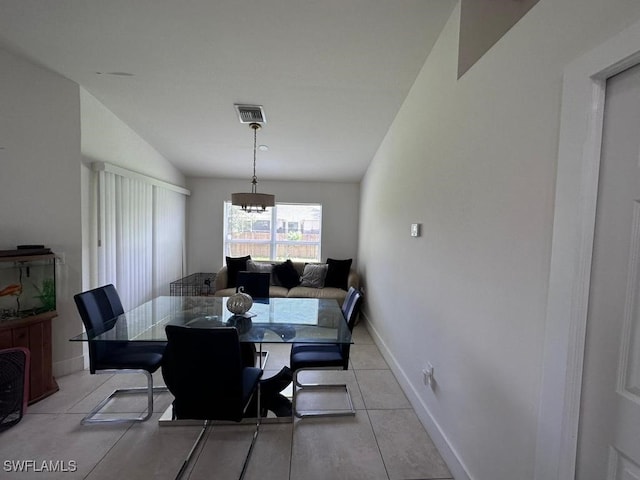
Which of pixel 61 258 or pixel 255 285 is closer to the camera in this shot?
pixel 61 258

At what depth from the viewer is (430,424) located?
1947mm

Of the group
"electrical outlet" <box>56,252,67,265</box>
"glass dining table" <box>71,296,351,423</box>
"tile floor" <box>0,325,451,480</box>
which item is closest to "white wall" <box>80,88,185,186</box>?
"electrical outlet" <box>56,252,67,265</box>

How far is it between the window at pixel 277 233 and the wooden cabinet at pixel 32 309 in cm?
299

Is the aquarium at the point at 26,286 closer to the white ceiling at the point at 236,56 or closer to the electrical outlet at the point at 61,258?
the electrical outlet at the point at 61,258

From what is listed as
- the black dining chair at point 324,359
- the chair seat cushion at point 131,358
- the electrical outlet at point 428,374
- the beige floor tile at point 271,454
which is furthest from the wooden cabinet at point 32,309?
the electrical outlet at point 428,374

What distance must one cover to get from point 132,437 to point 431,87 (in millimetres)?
3175

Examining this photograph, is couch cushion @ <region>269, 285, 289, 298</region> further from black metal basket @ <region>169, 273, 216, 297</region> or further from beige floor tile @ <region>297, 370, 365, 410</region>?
beige floor tile @ <region>297, 370, 365, 410</region>

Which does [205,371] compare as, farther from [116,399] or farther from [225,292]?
[225,292]

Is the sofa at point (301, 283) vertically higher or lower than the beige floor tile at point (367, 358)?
higher

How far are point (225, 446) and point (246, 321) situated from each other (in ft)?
Result: 2.67

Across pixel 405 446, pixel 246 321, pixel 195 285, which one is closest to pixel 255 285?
pixel 246 321

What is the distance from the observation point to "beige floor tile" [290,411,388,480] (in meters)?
1.66

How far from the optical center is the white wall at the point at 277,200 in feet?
17.2

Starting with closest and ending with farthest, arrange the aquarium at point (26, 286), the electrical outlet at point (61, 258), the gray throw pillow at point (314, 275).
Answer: the aquarium at point (26, 286), the electrical outlet at point (61, 258), the gray throw pillow at point (314, 275)
